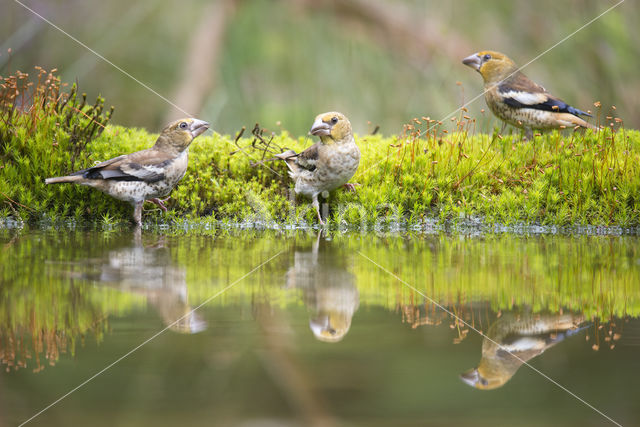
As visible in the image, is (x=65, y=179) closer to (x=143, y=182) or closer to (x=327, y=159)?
(x=143, y=182)

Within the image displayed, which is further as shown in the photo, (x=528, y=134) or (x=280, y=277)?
(x=528, y=134)

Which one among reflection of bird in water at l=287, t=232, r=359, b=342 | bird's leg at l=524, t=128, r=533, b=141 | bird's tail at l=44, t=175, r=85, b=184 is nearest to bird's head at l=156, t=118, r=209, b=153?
bird's tail at l=44, t=175, r=85, b=184

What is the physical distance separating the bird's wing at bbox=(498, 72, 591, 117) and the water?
2.13m

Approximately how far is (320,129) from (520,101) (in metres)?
1.88

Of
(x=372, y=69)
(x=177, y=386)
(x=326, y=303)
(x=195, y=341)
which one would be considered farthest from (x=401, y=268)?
(x=372, y=69)

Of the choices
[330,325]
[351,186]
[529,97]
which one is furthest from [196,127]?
[330,325]

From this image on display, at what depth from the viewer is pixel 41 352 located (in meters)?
2.33

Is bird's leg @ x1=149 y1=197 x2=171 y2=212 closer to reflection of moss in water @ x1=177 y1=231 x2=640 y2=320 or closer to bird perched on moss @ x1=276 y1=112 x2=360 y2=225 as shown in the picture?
reflection of moss in water @ x1=177 y1=231 x2=640 y2=320

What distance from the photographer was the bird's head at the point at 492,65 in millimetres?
6358

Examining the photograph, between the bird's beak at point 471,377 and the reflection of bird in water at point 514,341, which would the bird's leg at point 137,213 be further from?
the bird's beak at point 471,377

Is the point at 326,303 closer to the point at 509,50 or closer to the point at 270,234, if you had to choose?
the point at 270,234

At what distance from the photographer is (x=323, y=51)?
21.9ft

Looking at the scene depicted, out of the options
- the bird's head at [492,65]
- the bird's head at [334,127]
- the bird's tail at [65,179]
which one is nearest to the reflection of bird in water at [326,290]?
the bird's head at [334,127]

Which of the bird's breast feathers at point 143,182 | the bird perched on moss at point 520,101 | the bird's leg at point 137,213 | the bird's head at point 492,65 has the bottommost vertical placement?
the bird's leg at point 137,213
